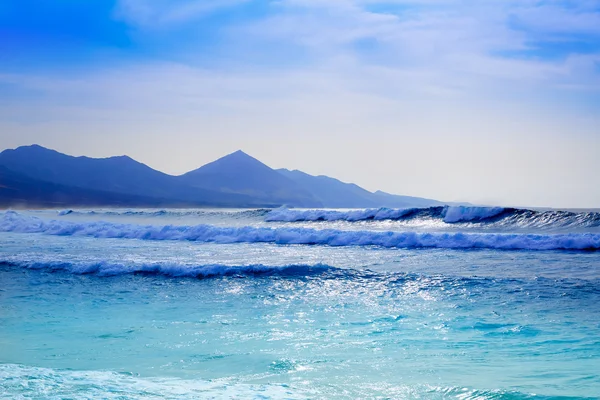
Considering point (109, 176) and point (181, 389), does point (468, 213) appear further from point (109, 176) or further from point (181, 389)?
point (109, 176)

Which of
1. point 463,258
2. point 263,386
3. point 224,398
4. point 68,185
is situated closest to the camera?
point 224,398

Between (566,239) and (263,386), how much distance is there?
54.1ft

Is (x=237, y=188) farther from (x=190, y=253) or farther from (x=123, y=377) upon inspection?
(x=123, y=377)

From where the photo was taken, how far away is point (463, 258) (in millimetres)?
16094

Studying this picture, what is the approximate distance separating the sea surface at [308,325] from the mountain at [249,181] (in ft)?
389

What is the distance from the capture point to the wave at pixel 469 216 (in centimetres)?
2614

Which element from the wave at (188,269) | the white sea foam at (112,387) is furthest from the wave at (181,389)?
the wave at (188,269)

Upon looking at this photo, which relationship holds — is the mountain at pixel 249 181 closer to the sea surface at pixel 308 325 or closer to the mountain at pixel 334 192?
the mountain at pixel 334 192

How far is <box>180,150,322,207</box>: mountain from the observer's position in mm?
141500

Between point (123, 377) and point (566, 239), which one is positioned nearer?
point (123, 377)

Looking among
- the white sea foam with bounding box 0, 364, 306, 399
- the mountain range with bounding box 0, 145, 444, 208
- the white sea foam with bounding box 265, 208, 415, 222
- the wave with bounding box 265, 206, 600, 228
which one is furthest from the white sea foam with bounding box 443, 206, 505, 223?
the mountain range with bounding box 0, 145, 444, 208

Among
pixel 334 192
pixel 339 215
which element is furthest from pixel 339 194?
pixel 339 215

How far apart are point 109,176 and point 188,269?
130526 millimetres

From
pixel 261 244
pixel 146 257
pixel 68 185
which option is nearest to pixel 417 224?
pixel 261 244
